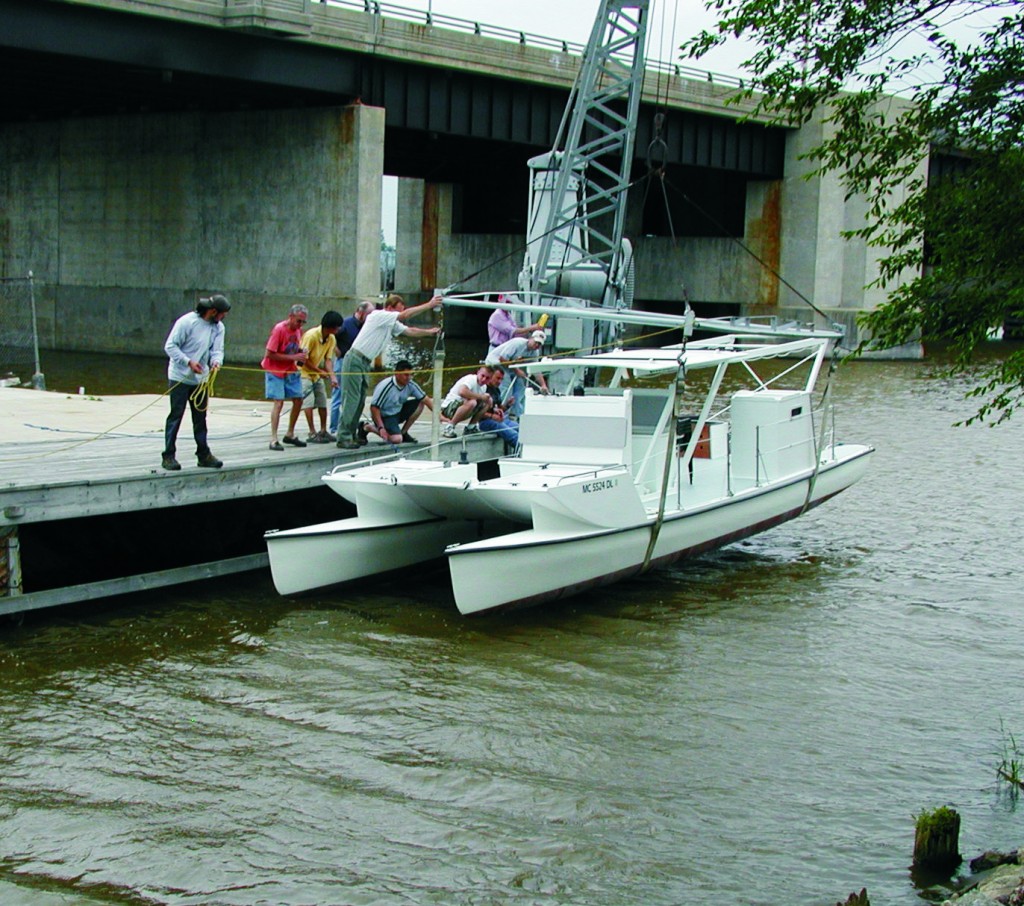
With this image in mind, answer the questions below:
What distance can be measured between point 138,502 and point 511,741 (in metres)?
4.88

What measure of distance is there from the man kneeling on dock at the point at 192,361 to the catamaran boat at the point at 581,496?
1385mm

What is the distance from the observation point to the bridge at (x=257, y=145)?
3219cm

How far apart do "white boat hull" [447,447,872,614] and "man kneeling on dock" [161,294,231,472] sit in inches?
121

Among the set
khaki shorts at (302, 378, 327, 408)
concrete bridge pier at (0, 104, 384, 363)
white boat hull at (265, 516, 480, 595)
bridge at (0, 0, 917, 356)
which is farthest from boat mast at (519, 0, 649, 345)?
white boat hull at (265, 516, 480, 595)

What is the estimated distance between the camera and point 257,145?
38.2 m

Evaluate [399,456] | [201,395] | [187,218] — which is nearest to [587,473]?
[399,456]

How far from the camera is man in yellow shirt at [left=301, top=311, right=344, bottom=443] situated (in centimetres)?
1581

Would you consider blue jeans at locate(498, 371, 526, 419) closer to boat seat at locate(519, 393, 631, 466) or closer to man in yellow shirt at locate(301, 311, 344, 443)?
man in yellow shirt at locate(301, 311, 344, 443)

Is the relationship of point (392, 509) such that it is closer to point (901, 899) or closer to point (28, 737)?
point (28, 737)

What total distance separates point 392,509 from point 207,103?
27.6 metres

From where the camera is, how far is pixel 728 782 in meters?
9.10

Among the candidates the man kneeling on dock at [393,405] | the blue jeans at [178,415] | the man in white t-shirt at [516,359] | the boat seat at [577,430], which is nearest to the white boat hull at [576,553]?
the boat seat at [577,430]

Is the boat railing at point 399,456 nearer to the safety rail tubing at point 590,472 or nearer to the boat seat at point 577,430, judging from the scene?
the boat seat at point 577,430

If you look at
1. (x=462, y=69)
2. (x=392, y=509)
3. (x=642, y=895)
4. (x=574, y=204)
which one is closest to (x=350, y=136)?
(x=462, y=69)
